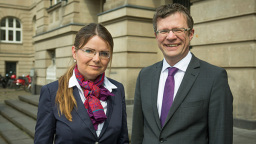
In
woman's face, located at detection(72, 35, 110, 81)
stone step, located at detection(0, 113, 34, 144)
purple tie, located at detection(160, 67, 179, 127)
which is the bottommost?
stone step, located at detection(0, 113, 34, 144)

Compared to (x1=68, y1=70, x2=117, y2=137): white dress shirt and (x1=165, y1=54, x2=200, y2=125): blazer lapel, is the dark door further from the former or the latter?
(x1=165, y1=54, x2=200, y2=125): blazer lapel

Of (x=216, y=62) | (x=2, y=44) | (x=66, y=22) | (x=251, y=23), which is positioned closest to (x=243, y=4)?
(x=251, y=23)

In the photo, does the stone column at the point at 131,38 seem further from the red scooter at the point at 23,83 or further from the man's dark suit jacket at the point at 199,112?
the red scooter at the point at 23,83

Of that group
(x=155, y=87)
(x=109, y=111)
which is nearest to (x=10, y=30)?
(x=109, y=111)

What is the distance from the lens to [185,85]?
179cm

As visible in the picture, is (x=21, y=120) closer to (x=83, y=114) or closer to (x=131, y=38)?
(x=131, y=38)

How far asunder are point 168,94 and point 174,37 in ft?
1.41

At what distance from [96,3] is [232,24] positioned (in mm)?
7609

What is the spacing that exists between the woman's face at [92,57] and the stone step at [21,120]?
14.5 ft

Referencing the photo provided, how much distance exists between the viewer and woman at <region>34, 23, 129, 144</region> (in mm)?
1849

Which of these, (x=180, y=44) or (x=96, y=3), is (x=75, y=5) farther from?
(x=180, y=44)

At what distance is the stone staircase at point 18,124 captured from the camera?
5.68 m

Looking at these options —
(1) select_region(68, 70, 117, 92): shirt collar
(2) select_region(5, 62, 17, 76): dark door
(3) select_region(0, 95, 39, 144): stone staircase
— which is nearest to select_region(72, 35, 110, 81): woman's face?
(1) select_region(68, 70, 117, 92): shirt collar

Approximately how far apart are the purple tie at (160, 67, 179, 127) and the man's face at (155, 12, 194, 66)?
0.13 meters
